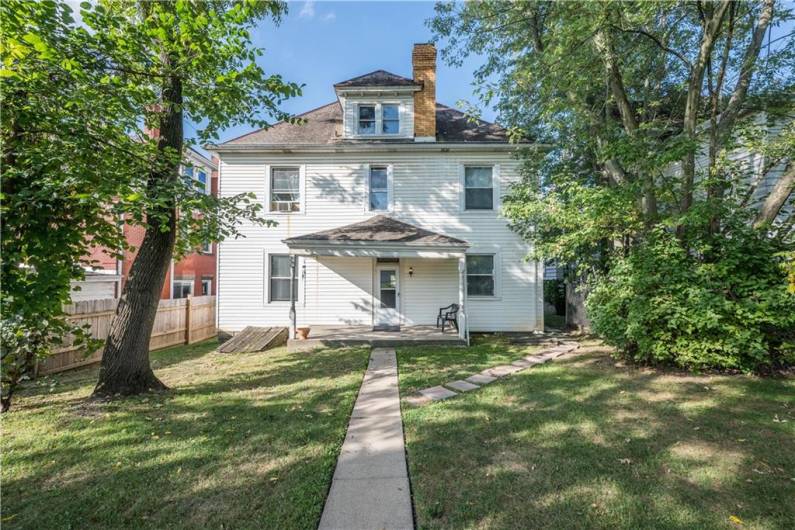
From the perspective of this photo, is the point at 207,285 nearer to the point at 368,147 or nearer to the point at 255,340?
the point at 255,340

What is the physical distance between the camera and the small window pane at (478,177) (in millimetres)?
10836

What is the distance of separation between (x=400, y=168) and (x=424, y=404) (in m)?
8.07

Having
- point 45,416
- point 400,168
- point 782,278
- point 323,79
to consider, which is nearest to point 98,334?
point 45,416

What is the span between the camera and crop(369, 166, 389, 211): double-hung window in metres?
10.9

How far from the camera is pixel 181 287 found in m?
16.1

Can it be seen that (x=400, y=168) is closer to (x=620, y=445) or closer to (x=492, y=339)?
(x=492, y=339)

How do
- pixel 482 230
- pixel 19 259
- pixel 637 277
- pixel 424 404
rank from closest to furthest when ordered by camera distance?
1. pixel 19 259
2. pixel 424 404
3. pixel 637 277
4. pixel 482 230

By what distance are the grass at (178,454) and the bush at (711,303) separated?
18.3ft

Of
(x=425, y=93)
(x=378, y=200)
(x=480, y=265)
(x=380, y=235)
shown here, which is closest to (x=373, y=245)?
(x=380, y=235)

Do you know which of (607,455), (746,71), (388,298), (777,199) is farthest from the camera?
(388,298)

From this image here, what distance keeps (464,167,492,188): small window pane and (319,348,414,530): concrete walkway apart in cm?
803

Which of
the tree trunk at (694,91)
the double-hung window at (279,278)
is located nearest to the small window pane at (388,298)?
the double-hung window at (279,278)

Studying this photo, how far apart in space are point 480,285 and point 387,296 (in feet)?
10.1

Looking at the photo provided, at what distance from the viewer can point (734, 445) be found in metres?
3.46
